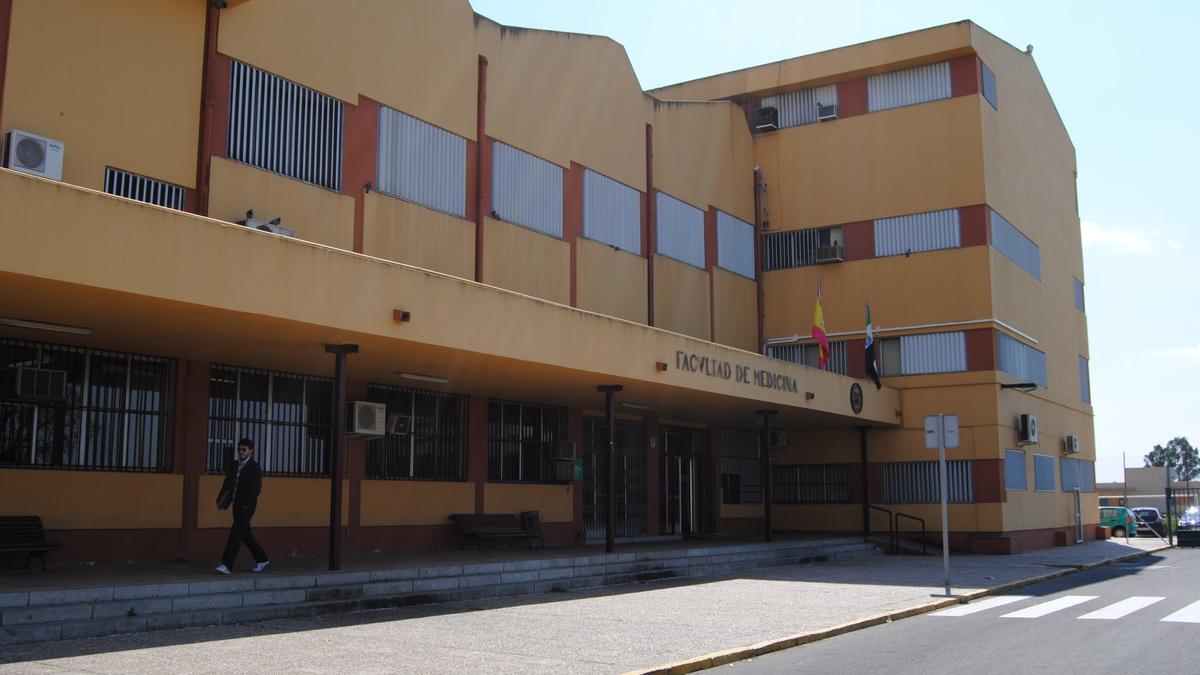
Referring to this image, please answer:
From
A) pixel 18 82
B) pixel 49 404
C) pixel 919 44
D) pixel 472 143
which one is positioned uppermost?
pixel 919 44

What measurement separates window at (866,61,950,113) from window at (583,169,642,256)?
873cm

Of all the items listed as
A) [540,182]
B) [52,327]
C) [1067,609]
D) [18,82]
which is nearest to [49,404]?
[52,327]

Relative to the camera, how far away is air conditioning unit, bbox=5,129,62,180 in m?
13.3

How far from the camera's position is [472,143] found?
2069 cm

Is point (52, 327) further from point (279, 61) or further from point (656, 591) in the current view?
point (656, 591)

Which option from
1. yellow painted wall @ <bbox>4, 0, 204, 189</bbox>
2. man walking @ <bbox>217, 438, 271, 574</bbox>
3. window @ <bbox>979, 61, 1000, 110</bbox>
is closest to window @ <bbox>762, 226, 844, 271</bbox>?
window @ <bbox>979, 61, 1000, 110</bbox>

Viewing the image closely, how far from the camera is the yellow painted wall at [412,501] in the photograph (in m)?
17.9

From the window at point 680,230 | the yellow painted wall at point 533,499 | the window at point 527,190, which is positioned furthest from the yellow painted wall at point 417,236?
the window at point 680,230

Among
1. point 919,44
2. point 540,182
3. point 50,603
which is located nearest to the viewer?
point 50,603

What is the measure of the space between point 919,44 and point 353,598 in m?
22.6

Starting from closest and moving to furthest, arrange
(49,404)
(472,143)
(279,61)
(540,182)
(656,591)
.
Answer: (49,404) → (656,591) → (279,61) → (472,143) → (540,182)

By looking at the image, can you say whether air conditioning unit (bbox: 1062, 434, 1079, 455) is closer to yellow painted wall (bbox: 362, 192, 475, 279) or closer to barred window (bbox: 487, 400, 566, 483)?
barred window (bbox: 487, 400, 566, 483)

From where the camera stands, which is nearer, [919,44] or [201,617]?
[201,617]

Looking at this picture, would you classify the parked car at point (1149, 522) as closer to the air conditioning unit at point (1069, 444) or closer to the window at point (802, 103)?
the air conditioning unit at point (1069, 444)
